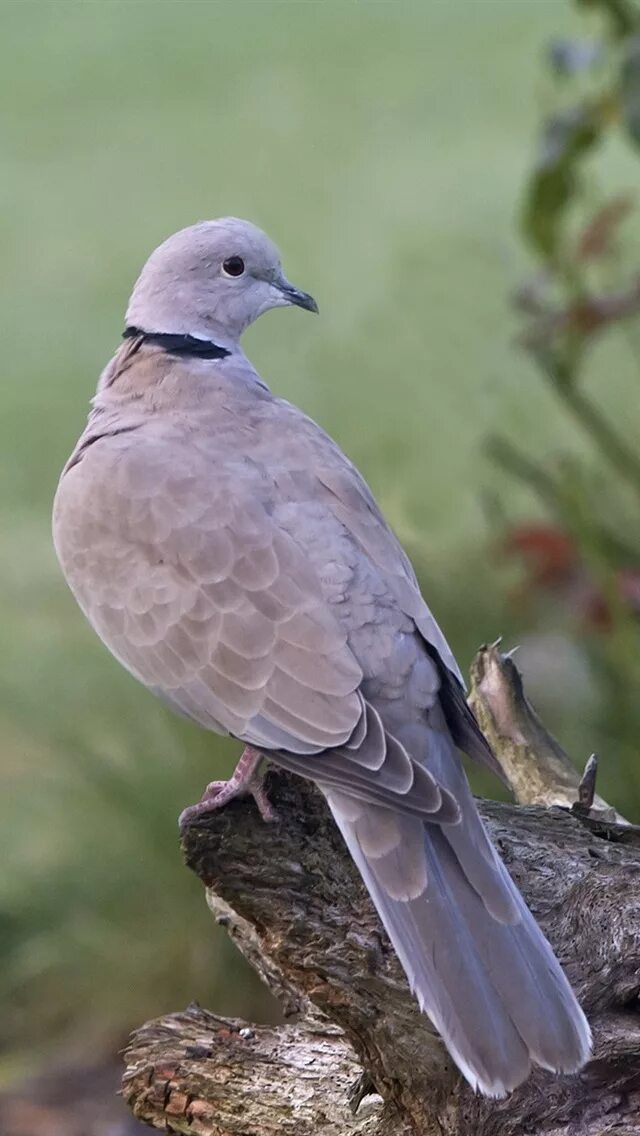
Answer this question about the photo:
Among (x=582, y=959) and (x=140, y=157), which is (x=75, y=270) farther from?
(x=582, y=959)

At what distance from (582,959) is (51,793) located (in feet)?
5.50

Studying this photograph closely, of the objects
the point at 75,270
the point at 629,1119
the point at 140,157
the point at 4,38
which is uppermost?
the point at 4,38

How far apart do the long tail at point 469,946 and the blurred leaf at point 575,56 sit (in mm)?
1332

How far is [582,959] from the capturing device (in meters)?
1.55

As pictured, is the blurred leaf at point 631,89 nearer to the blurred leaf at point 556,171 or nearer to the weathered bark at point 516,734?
the blurred leaf at point 556,171

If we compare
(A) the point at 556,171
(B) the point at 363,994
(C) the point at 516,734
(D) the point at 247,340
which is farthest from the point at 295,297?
(D) the point at 247,340

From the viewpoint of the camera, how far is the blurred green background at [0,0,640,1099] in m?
2.96

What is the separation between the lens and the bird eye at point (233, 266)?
1881 millimetres

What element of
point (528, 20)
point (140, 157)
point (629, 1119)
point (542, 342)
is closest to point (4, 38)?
point (140, 157)

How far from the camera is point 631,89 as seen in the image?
2.05 meters

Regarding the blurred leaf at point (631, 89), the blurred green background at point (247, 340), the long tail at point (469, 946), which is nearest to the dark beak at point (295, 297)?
the blurred leaf at point (631, 89)

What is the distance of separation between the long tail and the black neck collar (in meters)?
0.71

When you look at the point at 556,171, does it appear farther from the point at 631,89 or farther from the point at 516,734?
the point at 516,734

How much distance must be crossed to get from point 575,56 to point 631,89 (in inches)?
8.3
